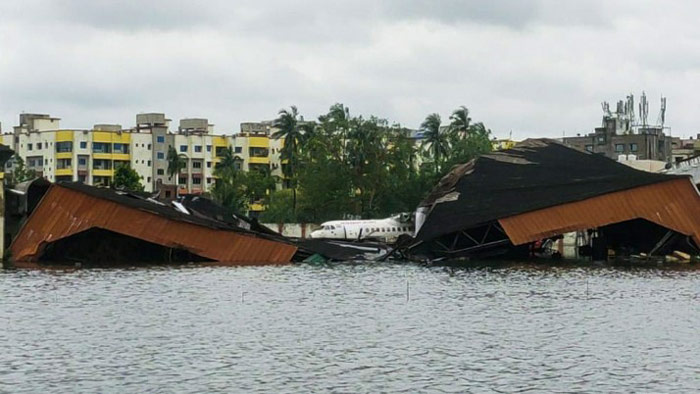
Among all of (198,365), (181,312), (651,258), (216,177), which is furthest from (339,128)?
(198,365)

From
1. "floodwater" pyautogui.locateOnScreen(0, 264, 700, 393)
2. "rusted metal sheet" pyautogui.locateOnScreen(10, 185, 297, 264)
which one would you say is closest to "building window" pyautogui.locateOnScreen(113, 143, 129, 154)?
"rusted metal sheet" pyautogui.locateOnScreen(10, 185, 297, 264)

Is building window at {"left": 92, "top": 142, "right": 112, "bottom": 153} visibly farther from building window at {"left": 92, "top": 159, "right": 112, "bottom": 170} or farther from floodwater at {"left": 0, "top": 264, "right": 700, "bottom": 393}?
floodwater at {"left": 0, "top": 264, "right": 700, "bottom": 393}

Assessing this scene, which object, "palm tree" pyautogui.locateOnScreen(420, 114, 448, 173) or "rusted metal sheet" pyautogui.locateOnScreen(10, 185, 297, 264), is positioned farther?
"palm tree" pyautogui.locateOnScreen(420, 114, 448, 173)

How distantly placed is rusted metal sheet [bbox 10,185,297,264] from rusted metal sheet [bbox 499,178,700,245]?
16.5 metres

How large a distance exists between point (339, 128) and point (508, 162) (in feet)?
198

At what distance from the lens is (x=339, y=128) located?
145875 mm

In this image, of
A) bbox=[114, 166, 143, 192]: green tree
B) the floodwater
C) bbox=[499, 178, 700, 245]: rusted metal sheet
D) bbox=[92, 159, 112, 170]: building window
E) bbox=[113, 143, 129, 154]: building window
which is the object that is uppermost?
bbox=[113, 143, 129, 154]: building window

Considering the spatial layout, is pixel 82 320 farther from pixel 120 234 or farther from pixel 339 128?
pixel 339 128

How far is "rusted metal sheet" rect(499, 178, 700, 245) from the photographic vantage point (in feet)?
253

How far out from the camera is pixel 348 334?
39250mm

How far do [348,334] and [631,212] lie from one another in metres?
41.4

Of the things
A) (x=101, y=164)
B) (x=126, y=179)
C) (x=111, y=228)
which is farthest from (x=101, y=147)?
(x=111, y=228)

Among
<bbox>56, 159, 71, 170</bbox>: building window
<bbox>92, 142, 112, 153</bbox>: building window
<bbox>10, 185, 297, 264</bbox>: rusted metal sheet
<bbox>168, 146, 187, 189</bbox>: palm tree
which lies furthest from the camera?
<bbox>56, 159, 71, 170</bbox>: building window

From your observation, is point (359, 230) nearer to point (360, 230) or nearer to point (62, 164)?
point (360, 230)
